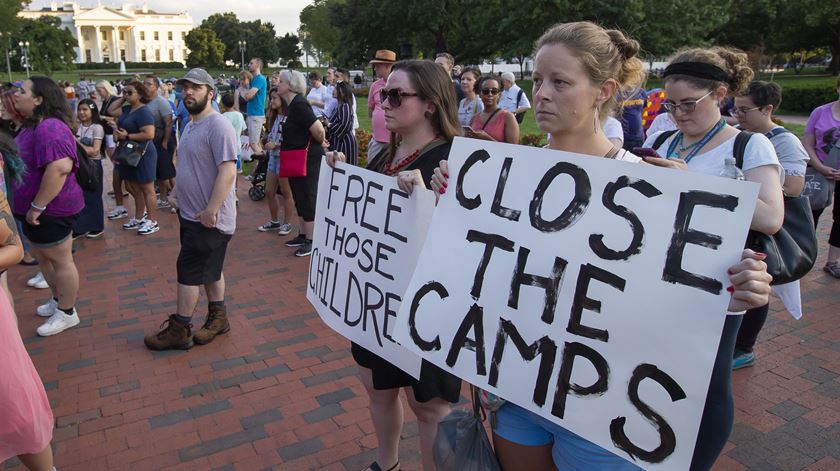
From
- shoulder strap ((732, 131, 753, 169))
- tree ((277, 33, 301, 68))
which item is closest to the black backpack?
shoulder strap ((732, 131, 753, 169))

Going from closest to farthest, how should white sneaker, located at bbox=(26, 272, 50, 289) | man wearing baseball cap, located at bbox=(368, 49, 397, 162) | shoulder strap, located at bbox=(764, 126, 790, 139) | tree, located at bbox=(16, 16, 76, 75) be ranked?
shoulder strap, located at bbox=(764, 126, 790, 139) → white sneaker, located at bbox=(26, 272, 50, 289) → man wearing baseball cap, located at bbox=(368, 49, 397, 162) → tree, located at bbox=(16, 16, 76, 75)

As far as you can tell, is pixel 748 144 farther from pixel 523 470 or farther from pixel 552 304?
pixel 523 470

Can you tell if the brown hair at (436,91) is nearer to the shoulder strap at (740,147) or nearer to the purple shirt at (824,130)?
the shoulder strap at (740,147)

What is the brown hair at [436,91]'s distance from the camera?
247 cm

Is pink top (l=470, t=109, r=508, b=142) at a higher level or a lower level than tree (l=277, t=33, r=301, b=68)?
higher

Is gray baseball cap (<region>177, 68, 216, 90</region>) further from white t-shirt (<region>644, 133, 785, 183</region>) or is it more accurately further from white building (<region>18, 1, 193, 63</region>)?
white building (<region>18, 1, 193, 63</region>)

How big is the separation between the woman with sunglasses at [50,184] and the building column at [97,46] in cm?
14791

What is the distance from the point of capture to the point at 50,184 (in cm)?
437

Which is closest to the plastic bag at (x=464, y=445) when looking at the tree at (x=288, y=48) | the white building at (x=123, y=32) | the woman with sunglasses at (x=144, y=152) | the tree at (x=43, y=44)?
the woman with sunglasses at (x=144, y=152)

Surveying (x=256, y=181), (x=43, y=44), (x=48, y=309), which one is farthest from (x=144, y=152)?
(x=43, y=44)

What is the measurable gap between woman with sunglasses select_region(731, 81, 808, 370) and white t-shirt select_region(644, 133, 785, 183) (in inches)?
57.9

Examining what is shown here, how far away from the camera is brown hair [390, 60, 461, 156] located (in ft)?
8.11

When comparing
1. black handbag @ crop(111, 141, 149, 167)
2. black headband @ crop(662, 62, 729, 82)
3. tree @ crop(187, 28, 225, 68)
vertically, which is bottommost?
tree @ crop(187, 28, 225, 68)

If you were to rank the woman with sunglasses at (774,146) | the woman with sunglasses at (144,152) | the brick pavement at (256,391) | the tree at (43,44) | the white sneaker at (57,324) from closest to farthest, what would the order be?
the brick pavement at (256,391), the woman with sunglasses at (774,146), the white sneaker at (57,324), the woman with sunglasses at (144,152), the tree at (43,44)
